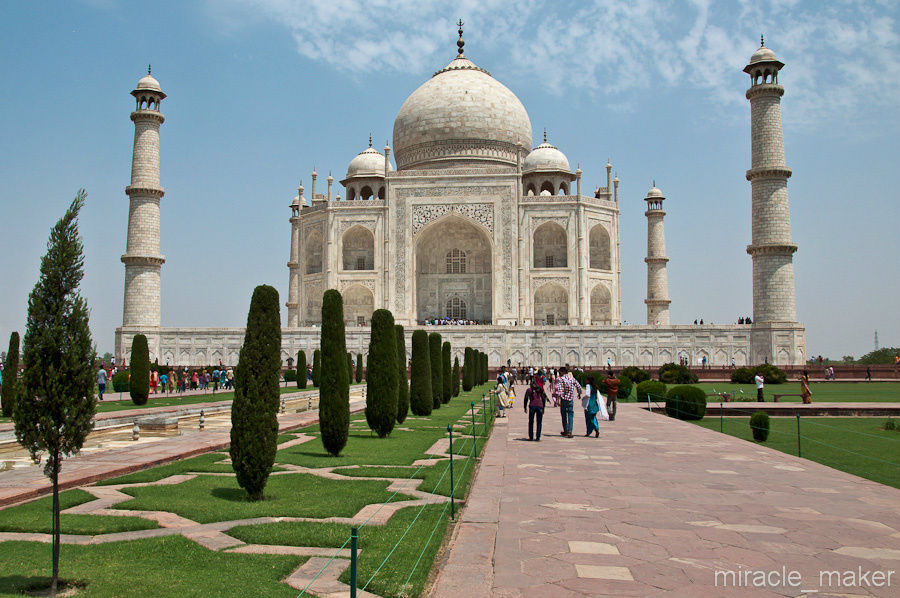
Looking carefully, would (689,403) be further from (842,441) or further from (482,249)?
(482,249)

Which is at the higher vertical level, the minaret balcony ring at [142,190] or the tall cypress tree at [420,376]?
the minaret balcony ring at [142,190]

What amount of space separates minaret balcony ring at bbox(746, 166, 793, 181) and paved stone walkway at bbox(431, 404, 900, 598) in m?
19.6

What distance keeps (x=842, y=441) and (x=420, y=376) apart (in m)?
6.17

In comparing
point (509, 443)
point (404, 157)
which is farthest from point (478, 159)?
point (509, 443)

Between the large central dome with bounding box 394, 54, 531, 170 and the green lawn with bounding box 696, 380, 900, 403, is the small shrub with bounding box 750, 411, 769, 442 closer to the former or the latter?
the green lawn with bounding box 696, 380, 900, 403

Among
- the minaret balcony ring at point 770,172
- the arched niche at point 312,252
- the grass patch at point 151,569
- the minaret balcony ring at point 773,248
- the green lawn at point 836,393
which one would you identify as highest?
the minaret balcony ring at point 770,172

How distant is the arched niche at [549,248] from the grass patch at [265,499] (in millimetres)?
26389

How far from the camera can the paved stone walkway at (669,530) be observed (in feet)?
10.8

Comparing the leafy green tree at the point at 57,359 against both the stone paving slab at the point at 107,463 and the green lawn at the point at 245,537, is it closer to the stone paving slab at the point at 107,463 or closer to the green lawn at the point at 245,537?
the green lawn at the point at 245,537

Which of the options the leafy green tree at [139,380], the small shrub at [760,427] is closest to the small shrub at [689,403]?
the small shrub at [760,427]

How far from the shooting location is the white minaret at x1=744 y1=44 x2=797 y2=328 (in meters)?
24.6

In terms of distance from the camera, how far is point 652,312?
32.4m

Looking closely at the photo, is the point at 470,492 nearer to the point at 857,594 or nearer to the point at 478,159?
the point at 857,594

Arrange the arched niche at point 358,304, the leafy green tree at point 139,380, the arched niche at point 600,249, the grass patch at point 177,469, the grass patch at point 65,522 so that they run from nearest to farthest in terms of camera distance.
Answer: the grass patch at point 65,522 → the grass patch at point 177,469 → the leafy green tree at point 139,380 → the arched niche at point 358,304 → the arched niche at point 600,249
